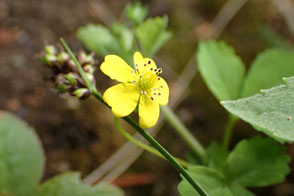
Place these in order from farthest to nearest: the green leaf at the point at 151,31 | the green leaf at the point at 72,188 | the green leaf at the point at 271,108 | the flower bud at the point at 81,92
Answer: the green leaf at the point at 151,31 < the green leaf at the point at 72,188 < the flower bud at the point at 81,92 < the green leaf at the point at 271,108

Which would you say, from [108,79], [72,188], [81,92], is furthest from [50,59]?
[108,79]

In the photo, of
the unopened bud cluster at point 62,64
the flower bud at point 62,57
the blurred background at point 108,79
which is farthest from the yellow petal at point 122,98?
the blurred background at point 108,79

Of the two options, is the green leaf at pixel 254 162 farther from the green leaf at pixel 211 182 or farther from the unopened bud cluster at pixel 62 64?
the unopened bud cluster at pixel 62 64

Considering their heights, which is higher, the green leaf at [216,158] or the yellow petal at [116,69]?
the yellow petal at [116,69]

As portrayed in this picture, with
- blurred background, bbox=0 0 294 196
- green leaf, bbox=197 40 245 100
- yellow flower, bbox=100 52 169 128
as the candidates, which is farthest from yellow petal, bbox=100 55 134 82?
blurred background, bbox=0 0 294 196

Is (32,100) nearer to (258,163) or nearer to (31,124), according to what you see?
(31,124)

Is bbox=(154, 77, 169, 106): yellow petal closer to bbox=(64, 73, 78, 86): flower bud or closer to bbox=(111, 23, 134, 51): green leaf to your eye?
bbox=(64, 73, 78, 86): flower bud

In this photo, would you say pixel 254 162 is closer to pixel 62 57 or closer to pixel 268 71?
pixel 268 71

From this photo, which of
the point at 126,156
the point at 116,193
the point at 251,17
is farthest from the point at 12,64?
the point at 251,17
